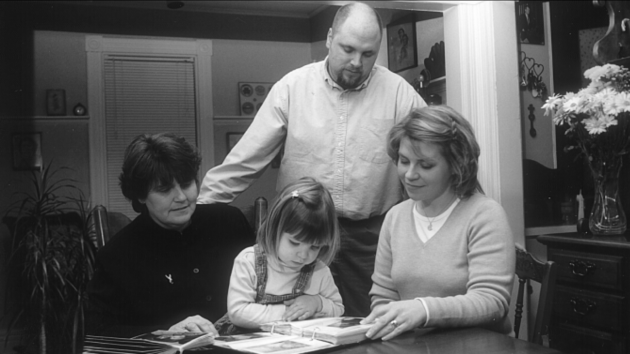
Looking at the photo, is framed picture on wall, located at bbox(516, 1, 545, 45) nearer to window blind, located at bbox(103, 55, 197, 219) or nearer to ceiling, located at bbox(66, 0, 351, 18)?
ceiling, located at bbox(66, 0, 351, 18)

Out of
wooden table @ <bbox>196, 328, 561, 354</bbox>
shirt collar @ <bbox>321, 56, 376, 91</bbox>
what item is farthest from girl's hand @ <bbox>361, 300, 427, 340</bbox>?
shirt collar @ <bbox>321, 56, 376, 91</bbox>

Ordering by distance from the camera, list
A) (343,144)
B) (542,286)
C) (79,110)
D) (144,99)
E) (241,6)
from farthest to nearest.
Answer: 1. (144,99)
2. (79,110)
3. (241,6)
4. (343,144)
5. (542,286)

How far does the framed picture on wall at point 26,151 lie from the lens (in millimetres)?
3992

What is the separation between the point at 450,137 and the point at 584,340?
130 cm

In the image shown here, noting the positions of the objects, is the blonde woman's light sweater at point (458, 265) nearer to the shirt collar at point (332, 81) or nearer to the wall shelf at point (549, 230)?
the shirt collar at point (332, 81)

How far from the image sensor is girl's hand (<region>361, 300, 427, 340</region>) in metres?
1.29

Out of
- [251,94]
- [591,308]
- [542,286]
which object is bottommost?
[591,308]

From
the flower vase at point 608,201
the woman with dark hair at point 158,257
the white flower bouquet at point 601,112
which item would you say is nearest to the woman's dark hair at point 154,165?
the woman with dark hair at point 158,257

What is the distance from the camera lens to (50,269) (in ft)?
10.3

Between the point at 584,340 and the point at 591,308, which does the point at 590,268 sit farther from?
the point at 584,340

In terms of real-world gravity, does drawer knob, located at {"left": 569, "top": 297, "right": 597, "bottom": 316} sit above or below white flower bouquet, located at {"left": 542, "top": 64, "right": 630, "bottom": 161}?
below

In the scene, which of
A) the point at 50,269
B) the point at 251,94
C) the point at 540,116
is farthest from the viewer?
the point at 251,94

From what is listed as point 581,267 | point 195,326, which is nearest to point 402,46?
point 581,267

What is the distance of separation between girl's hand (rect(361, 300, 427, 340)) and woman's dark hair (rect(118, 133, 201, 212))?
65 cm
